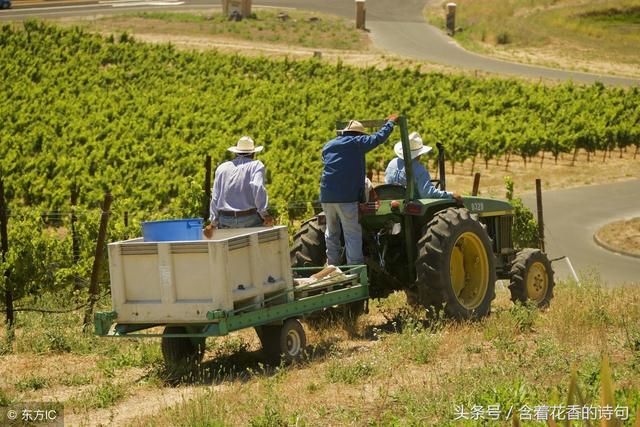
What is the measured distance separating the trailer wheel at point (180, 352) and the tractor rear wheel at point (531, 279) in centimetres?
401

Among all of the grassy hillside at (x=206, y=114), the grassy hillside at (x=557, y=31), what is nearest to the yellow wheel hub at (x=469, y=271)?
the grassy hillside at (x=206, y=114)

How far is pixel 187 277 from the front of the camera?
952cm

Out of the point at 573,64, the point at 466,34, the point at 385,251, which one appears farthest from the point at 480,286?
the point at 466,34

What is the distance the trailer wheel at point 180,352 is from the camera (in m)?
9.99

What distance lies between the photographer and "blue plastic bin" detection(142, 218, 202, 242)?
1003cm

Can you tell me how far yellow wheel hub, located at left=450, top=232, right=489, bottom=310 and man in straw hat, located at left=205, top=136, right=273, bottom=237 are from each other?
2174 mm

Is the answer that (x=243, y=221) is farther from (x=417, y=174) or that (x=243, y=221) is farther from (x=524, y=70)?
(x=524, y=70)

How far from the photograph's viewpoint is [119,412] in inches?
351

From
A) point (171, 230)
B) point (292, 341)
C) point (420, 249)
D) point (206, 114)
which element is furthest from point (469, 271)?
point (206, 114)

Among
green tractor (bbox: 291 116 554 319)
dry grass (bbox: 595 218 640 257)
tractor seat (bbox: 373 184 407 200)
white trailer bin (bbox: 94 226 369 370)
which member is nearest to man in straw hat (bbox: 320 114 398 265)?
green tractor (bbox: 291 116 554 319)

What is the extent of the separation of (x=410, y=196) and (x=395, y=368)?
2.48 meters

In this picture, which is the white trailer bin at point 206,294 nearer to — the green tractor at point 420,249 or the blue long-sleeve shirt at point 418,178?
the green tractor at point 420,249

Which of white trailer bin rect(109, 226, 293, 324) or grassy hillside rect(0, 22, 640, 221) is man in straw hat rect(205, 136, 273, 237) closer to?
white trailer bin rect(109, 226, 293, 324)

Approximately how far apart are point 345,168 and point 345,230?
57cm
